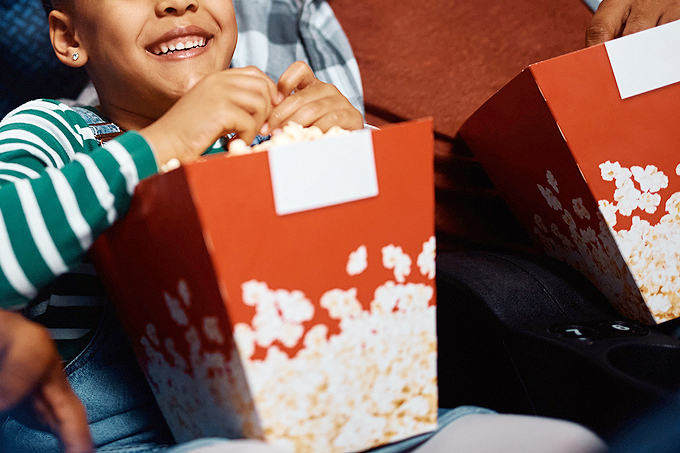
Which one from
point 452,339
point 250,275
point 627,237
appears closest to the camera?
point 250,275

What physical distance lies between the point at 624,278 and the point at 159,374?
0.52m

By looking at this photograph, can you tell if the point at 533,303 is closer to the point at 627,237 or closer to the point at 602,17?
the point at 627,237

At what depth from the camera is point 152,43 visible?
0.63 m

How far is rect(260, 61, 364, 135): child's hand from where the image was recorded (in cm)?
58

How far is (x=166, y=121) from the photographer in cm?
48

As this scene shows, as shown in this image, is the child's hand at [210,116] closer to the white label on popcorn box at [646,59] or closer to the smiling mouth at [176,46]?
the smiling mouth at [176,46]

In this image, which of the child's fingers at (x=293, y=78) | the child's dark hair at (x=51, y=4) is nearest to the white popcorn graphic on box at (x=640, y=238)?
the child's fingers at (x=293, y=78)

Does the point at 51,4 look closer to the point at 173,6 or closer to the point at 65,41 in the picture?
the point at 65,41

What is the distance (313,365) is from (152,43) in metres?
0.43

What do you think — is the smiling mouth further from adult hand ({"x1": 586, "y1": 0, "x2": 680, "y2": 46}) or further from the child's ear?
adult hand ({"x1": 586, "y1": 0, "x2": 680, "y2": 46})

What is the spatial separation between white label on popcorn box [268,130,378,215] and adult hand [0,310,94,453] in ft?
0.71

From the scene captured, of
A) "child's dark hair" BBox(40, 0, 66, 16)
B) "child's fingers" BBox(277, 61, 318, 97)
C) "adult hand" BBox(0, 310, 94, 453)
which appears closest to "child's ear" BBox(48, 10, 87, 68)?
"child's dark hair" BBox(40, 0, 66, 16)

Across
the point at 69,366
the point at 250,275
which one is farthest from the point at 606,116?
the point at 69,366

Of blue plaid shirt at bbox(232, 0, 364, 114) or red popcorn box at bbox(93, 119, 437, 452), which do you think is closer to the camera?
red popcorn box at bbox(93, 119, 437, 452)
